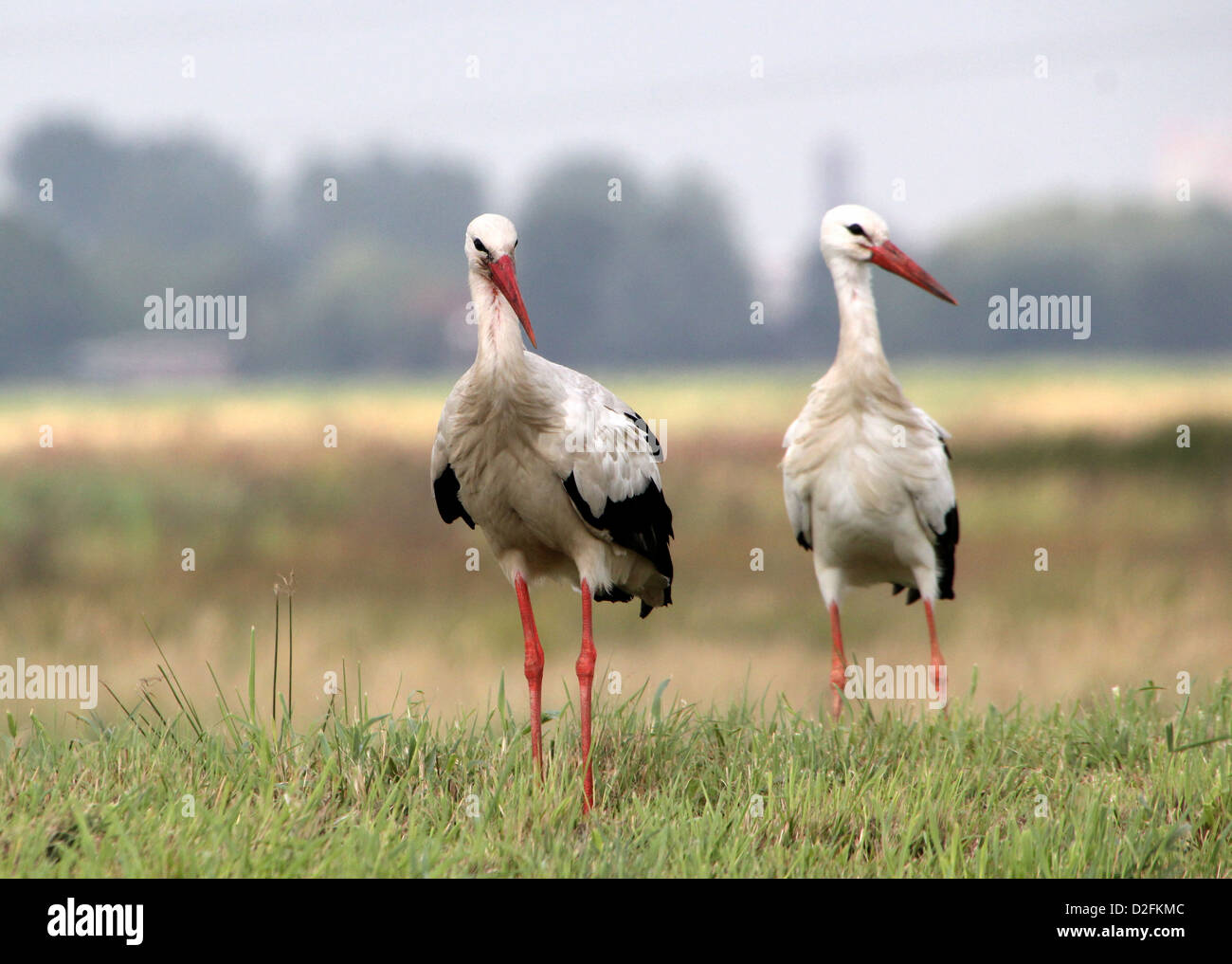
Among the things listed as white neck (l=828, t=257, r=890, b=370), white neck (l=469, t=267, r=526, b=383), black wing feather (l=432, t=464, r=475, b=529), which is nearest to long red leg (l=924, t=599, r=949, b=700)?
white neck (l=828, t=257, r=890, b=370)

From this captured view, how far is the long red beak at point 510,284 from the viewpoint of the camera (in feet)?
15.5

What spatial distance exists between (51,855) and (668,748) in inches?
90.1

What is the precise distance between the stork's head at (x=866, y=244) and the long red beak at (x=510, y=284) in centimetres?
231

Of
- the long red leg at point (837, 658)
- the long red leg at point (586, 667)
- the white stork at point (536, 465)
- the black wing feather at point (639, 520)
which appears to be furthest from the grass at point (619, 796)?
the long red leg at point (837, 658)

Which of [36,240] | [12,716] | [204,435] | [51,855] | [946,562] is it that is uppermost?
[36,240]

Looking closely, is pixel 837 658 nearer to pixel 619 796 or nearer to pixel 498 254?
pixel 619 796

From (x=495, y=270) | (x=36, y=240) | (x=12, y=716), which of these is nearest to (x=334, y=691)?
(x=12, y=716)

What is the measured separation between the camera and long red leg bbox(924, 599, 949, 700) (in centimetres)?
690

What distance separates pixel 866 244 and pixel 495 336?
241 cm

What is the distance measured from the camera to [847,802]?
4.51 metres

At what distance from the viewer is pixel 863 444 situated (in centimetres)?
645

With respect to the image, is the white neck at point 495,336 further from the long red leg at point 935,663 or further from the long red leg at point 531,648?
the long red leg at point 935,663

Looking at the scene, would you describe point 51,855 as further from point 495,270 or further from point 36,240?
point 36,240

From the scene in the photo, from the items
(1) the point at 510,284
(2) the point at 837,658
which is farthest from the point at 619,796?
(2) the point at 837,658
